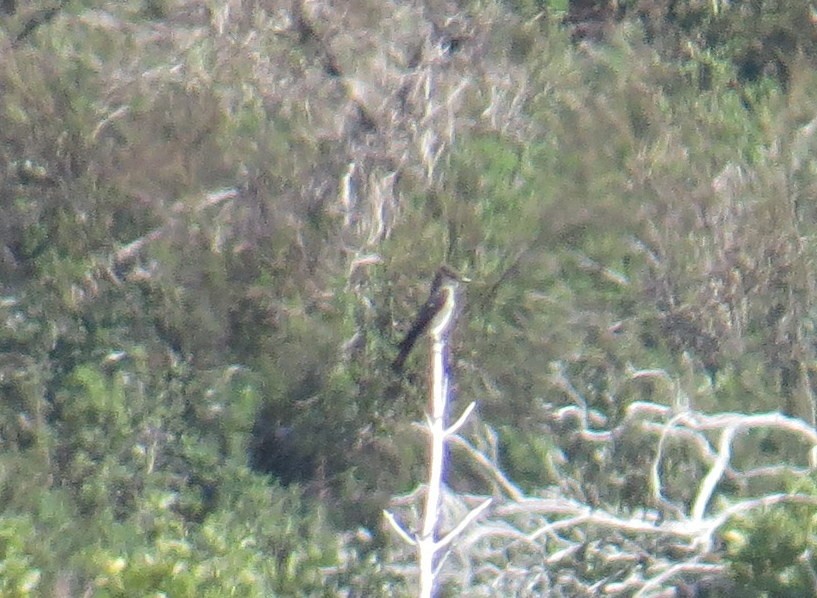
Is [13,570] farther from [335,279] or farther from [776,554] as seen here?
[335,279]

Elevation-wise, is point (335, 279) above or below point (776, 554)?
above

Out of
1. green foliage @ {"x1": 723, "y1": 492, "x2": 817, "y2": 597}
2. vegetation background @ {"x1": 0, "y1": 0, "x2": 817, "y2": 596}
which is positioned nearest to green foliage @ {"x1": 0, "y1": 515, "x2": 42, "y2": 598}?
vegetation background @ {"x1": 0, "y1": 0, "x2": 817, "y2": 596}

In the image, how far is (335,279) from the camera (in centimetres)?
667

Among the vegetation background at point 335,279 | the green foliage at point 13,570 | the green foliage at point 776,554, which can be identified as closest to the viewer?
the green foliage at point 13,570

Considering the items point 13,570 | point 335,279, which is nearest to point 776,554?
point 13,570

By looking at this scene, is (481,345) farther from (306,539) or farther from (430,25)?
(430,25)

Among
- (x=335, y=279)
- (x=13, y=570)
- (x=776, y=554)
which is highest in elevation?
(x=13, y=570)

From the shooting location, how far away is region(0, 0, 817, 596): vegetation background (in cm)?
631

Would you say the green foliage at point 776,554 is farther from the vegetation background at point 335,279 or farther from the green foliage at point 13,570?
the green foliage at point 13,570

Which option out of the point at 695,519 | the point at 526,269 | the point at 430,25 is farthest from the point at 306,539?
the point at 430,25

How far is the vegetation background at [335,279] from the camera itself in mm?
6312

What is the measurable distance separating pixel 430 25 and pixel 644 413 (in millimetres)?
2890

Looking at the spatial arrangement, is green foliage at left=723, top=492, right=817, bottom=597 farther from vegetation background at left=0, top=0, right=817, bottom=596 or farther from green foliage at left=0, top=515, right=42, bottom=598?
green foliage at left=0, top=515, right=42, bottom=598

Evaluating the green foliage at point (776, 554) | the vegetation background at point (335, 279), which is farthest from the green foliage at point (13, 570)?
the green foliage at point (776, 554)
